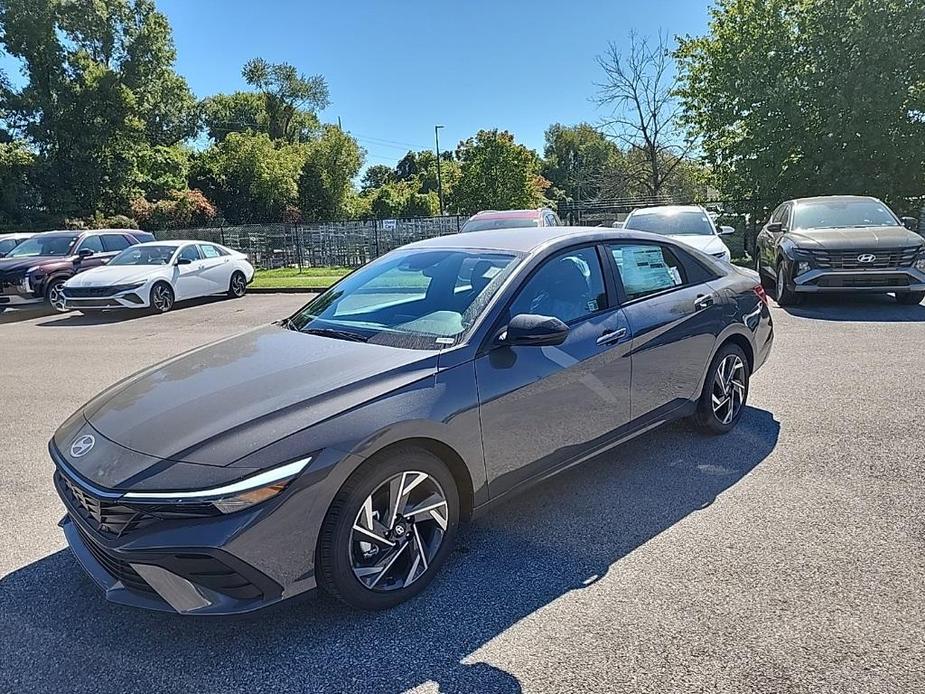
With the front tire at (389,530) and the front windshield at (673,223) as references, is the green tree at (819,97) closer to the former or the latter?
the front windshield at (673,223)

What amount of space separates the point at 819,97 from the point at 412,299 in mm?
17118

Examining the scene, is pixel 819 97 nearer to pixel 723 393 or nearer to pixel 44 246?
pixel 723 393

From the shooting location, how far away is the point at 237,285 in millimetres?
15594

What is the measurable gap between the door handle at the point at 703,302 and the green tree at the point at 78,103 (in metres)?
36.3

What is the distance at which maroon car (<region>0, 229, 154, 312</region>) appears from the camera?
1343 centimetres

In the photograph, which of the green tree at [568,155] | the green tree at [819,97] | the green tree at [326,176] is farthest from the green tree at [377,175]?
the green tree at [819,97]

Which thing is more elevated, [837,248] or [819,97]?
[819,97]

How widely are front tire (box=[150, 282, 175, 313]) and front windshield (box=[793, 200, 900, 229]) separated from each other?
11.7 meters

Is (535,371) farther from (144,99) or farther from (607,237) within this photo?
(144,99)

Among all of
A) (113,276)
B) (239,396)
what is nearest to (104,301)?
(113,276)

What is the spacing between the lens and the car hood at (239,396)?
256 centimetres

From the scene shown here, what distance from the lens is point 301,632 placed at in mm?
2689

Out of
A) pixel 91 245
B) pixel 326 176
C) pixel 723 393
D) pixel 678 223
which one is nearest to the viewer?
pixel 723 393

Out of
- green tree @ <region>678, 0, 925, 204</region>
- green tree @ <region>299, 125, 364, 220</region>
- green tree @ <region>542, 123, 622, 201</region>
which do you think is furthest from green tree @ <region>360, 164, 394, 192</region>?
green tree @ <region>678, 0, 925, 204</region>
